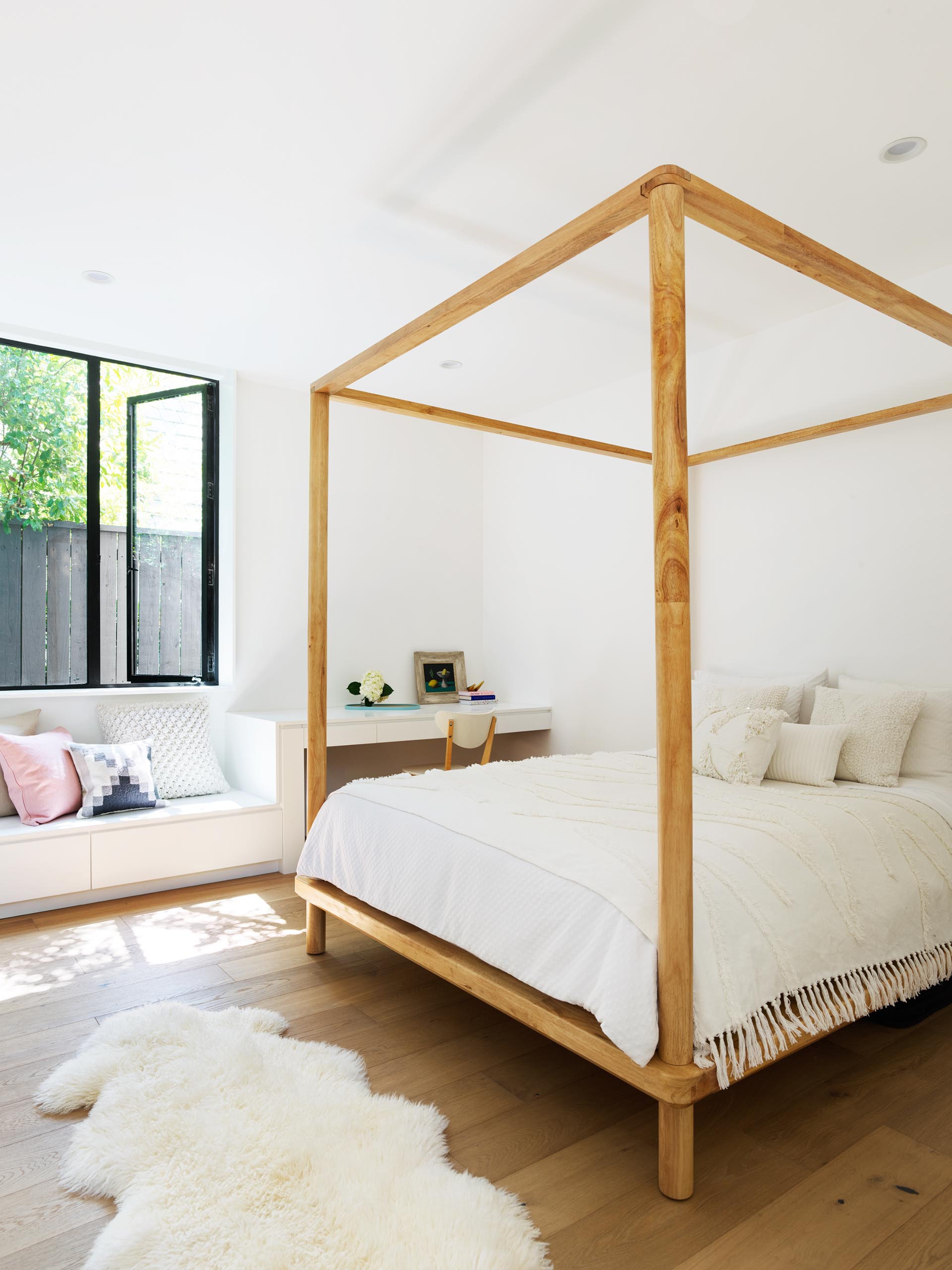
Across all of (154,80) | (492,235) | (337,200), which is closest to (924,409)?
(492,235)

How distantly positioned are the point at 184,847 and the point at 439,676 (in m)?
2.08

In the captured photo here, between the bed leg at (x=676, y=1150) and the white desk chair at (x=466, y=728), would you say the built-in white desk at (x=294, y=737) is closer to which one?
the white desk chair at (x=466, y=728)

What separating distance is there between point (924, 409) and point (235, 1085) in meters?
3.28

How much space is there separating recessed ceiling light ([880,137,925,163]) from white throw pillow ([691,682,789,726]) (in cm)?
193

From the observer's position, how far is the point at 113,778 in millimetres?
3832

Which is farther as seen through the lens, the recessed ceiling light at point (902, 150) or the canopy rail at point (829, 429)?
the canopy rail at point (829, 429)

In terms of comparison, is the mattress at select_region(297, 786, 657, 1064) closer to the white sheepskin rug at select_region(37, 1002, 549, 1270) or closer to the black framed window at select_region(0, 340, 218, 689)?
the white sheepskin rug at select_region(37, 1002, 549, 1270)

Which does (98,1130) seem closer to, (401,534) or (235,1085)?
(235,1085)

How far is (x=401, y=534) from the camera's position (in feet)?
17.8

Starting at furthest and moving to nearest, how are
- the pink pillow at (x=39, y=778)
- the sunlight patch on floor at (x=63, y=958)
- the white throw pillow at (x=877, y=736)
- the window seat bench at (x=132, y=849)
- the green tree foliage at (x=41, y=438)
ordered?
1. the green tree foliage at (x=41, y=438)
2. the pink pillow at (x=39, y=778)
3. the window seat bench at (x=132, y=849)
4. the white throw pillow at (x=877, y=736)
5. the sunlight patch on floor at (x=63, y=958)

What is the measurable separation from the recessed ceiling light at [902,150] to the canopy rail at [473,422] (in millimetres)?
1527

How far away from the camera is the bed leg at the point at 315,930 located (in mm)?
3113

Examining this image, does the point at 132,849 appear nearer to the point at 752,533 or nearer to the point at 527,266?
the point at 527,266

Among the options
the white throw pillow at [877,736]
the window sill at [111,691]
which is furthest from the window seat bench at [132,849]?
the white throw pillow at [877,736]
